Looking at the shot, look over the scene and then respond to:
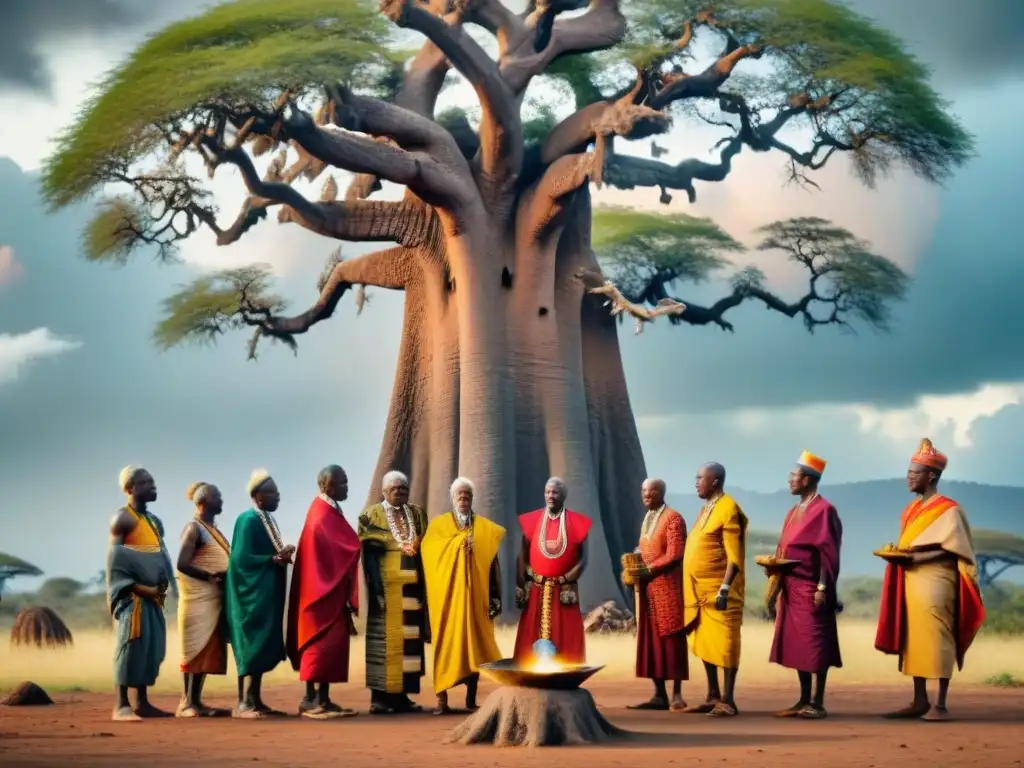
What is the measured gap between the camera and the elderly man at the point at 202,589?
11148mm

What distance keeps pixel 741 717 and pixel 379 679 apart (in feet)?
7.70

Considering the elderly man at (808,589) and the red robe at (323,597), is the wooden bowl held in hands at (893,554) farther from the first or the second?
the red robe at (323,597)

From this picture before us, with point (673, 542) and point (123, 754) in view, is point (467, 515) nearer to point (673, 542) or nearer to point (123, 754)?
point (673, 542)

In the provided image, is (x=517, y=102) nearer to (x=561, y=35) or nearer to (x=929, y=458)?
(x=561, y=35)

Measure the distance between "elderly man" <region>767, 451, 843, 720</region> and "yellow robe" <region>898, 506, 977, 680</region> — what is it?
47 centimetres

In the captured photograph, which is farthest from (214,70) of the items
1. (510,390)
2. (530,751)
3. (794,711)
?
(530,751)

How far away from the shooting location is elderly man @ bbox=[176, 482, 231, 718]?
1115 centimetres

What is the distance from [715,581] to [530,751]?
2.40 metres

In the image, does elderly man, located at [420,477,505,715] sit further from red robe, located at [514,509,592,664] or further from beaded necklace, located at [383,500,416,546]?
red robe, located at [514,509,592,664]

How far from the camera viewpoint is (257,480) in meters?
11.2

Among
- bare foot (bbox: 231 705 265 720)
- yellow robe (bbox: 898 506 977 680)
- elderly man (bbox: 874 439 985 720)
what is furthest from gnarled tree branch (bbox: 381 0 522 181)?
yellow robe (bbox: 898 506 977 680)

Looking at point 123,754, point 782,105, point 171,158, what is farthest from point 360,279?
point 123,754

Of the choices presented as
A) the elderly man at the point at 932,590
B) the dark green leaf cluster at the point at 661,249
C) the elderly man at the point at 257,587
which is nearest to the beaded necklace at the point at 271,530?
the elderly man at the point at 257,587

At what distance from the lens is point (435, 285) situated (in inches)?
739
